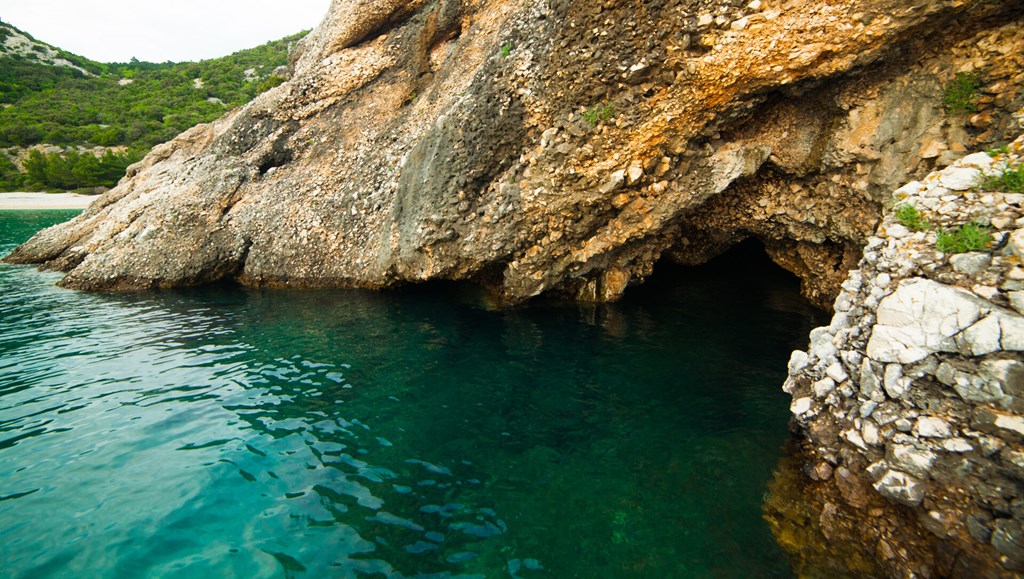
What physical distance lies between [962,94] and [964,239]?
5.96m

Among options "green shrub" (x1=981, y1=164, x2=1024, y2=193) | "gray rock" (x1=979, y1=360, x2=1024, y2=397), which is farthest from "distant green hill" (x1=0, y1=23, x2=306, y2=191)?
"gray rock" (x1=979, y1=360, x2=1024, y2=397)

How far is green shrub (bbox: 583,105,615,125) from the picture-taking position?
12719mm

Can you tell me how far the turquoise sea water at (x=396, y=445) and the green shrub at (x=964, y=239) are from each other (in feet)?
12.9

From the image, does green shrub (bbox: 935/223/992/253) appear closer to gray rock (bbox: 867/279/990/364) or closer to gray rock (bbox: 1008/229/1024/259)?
gray rock (bbox: 1008/229/1024/259)

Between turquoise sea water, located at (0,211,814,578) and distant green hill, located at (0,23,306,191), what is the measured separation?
45216 millimetres

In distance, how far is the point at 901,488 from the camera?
5445 millimetres

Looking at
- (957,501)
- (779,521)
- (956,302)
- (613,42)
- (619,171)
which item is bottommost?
(779,521)

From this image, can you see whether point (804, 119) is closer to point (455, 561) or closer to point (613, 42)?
point (613, 42)

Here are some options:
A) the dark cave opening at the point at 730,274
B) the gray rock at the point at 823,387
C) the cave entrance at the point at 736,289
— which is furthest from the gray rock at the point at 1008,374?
the dark cave opening at the point at 730,274

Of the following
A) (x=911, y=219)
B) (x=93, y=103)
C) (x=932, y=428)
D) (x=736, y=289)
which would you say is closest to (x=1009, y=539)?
(x=932, y=428)

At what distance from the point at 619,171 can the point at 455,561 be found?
35.3ft

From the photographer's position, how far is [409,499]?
6996 mm

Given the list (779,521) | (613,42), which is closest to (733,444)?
(779,521)

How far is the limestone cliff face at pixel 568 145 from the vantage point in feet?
33.2
